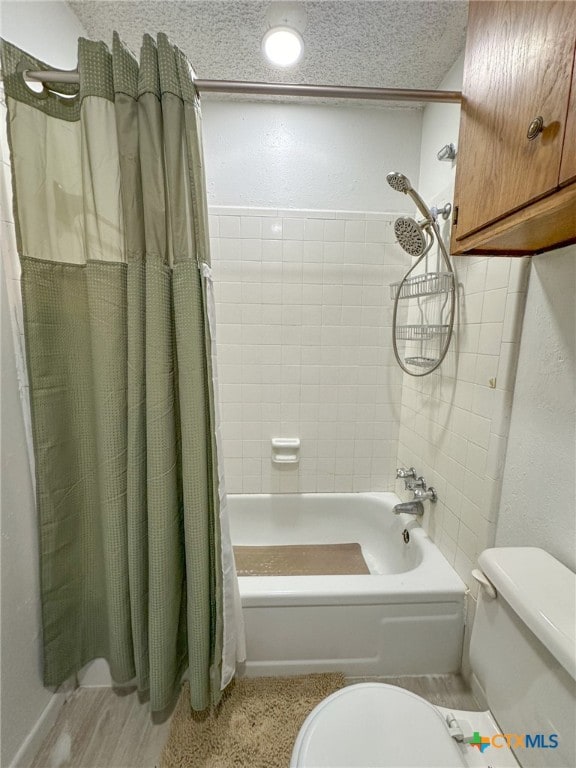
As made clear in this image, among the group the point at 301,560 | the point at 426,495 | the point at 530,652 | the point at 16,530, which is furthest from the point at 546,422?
the point at 16,530

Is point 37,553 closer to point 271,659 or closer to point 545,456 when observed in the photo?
point 271,659

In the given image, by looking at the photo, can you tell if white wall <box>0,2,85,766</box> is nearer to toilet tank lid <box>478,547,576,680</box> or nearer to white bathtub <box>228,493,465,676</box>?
white bathtub <box>228,493,465,676</box>

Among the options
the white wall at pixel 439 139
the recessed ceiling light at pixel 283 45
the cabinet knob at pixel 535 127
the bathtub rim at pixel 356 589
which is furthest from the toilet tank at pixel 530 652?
the recessed ceiling light at pixel 283 45

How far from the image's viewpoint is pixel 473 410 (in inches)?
45.1

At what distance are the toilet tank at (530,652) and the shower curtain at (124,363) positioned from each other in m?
0.70

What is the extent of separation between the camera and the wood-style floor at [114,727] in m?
0.97

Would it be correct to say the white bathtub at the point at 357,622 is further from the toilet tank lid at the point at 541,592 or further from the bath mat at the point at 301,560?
the toilet tank lid at the point at 541,592

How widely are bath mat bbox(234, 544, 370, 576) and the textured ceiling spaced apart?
7.57ft

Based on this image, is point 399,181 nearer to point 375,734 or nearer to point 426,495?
point 426,495

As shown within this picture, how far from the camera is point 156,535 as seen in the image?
913mm

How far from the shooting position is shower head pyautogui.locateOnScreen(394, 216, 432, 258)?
1302 mm

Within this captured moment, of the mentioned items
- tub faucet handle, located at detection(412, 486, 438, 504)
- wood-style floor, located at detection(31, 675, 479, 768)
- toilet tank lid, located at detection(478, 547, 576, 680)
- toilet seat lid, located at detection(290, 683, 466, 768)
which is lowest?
wood-style floor, located at detection(31, 675, 479, 768)

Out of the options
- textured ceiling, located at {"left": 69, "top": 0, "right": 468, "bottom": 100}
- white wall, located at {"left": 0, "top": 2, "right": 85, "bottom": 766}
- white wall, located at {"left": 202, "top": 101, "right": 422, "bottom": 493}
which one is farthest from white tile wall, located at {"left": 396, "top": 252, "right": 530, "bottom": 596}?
white wall, located at {"left": 0, "top": 2, "right": 85, "bottom": 766}

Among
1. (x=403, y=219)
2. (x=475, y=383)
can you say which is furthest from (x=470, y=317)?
(x=403, y=219)
